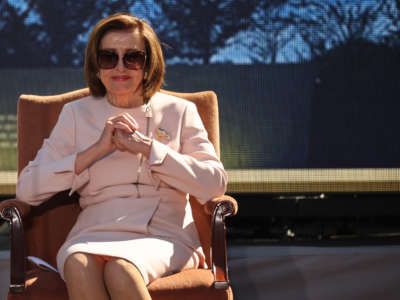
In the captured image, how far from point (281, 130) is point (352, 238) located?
0.80m

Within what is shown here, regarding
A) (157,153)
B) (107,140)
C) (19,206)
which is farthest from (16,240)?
(157,153)

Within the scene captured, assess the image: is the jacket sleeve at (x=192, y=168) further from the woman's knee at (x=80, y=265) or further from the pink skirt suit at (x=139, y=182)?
the woman's knee at (x=80, y=265)

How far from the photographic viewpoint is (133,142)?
203cm

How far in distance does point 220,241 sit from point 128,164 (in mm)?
480

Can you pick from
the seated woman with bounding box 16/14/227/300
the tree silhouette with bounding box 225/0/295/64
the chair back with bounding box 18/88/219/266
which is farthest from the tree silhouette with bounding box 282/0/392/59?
the seated woman with bounding box 16/14/227/300

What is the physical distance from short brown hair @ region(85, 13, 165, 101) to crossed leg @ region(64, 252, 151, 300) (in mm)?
760

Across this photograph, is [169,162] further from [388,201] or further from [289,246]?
[388,201]

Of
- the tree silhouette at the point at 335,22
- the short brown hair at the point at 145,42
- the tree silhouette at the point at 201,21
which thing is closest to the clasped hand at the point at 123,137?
the short brown hair at the point at 145,42

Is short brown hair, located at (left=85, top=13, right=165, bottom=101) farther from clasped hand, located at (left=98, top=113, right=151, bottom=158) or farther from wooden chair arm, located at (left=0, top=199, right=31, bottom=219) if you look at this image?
wooden chair arm, located at (left=0, top=199, right=31, bottom=219)

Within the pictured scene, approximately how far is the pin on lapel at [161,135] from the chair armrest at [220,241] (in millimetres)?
334

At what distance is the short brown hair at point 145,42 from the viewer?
217cm

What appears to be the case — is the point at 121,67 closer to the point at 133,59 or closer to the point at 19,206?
the point at 133,59

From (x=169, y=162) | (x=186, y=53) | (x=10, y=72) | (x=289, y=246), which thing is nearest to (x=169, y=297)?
(x=169, y=162)

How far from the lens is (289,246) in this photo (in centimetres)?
327
